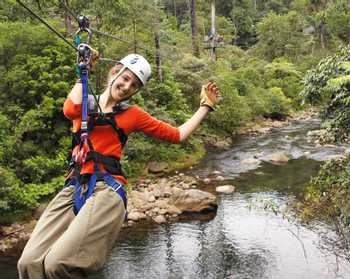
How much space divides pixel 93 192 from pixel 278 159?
15.1 meters

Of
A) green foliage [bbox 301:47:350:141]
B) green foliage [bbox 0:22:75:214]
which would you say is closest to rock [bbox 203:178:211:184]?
green foliage [bbox 0:22:75:214]

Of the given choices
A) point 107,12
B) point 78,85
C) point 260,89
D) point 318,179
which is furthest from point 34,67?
point 260,89

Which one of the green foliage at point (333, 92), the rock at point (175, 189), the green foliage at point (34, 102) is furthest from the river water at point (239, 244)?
the green foliage at point (34, 102)

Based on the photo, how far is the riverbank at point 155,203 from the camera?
10.8m

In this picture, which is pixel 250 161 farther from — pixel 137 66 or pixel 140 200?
pixel 137 66

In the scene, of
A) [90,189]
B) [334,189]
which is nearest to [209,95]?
[90,189]

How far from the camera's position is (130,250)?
33.8 feet

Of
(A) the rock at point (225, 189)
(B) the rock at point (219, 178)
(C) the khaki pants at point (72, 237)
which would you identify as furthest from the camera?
(B) the rock at point (219, 178)

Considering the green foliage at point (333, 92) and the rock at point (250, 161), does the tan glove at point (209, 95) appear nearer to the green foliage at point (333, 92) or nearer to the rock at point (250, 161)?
the green foliage at point (333, 92)

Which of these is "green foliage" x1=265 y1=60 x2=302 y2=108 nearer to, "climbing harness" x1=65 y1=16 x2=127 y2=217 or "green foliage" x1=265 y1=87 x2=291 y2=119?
"green foliage" x1=265 y1=87 x2=291 y2=119

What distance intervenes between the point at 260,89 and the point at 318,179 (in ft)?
70.2

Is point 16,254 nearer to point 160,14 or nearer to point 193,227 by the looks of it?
point 193,227

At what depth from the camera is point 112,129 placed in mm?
3496

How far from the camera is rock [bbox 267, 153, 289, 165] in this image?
17.6 m
